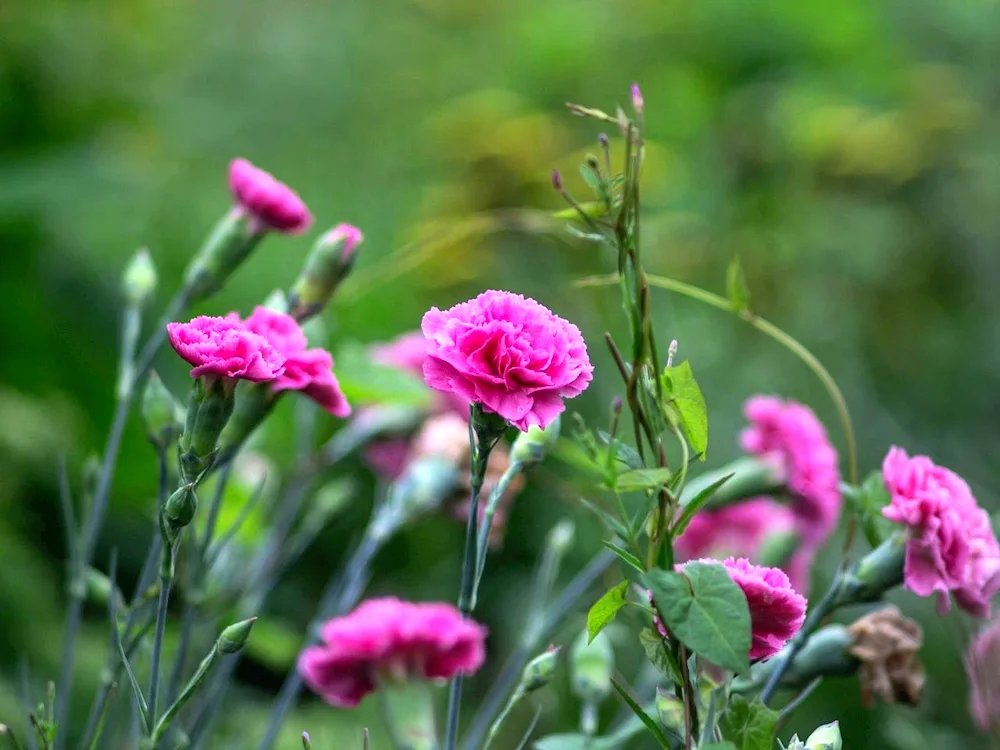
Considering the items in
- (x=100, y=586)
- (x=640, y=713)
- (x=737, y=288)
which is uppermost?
(x=737, y=288)

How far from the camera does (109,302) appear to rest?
4.36 feet

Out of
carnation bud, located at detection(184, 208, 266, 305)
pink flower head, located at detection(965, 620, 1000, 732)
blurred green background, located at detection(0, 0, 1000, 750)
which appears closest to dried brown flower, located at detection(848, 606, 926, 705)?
pink flower head, located at detection(965, 620, 1000, 732)

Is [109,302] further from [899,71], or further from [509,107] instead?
[899,71]

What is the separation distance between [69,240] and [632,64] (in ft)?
3.40

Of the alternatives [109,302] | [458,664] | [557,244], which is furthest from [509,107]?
[458,664]

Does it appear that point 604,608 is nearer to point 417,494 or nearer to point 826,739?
point 826,739

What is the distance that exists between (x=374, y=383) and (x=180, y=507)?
0.28 metres

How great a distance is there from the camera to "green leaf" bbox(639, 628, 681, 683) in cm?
34

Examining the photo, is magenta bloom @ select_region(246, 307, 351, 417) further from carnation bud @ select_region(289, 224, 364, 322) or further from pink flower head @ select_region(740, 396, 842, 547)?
pink flower head @ select_region(740, 396, 842, 547)

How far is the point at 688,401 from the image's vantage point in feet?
1.08

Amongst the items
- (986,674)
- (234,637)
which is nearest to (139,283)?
(234,637)

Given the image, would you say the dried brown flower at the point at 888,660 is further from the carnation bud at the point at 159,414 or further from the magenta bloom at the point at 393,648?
the carnation bud at the point at 159,414

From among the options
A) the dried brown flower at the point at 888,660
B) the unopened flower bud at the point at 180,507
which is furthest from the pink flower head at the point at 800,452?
the unopened flower bud at the point at 180,507

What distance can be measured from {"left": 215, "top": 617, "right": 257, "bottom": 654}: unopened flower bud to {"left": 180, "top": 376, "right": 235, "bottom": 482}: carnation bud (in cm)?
5
